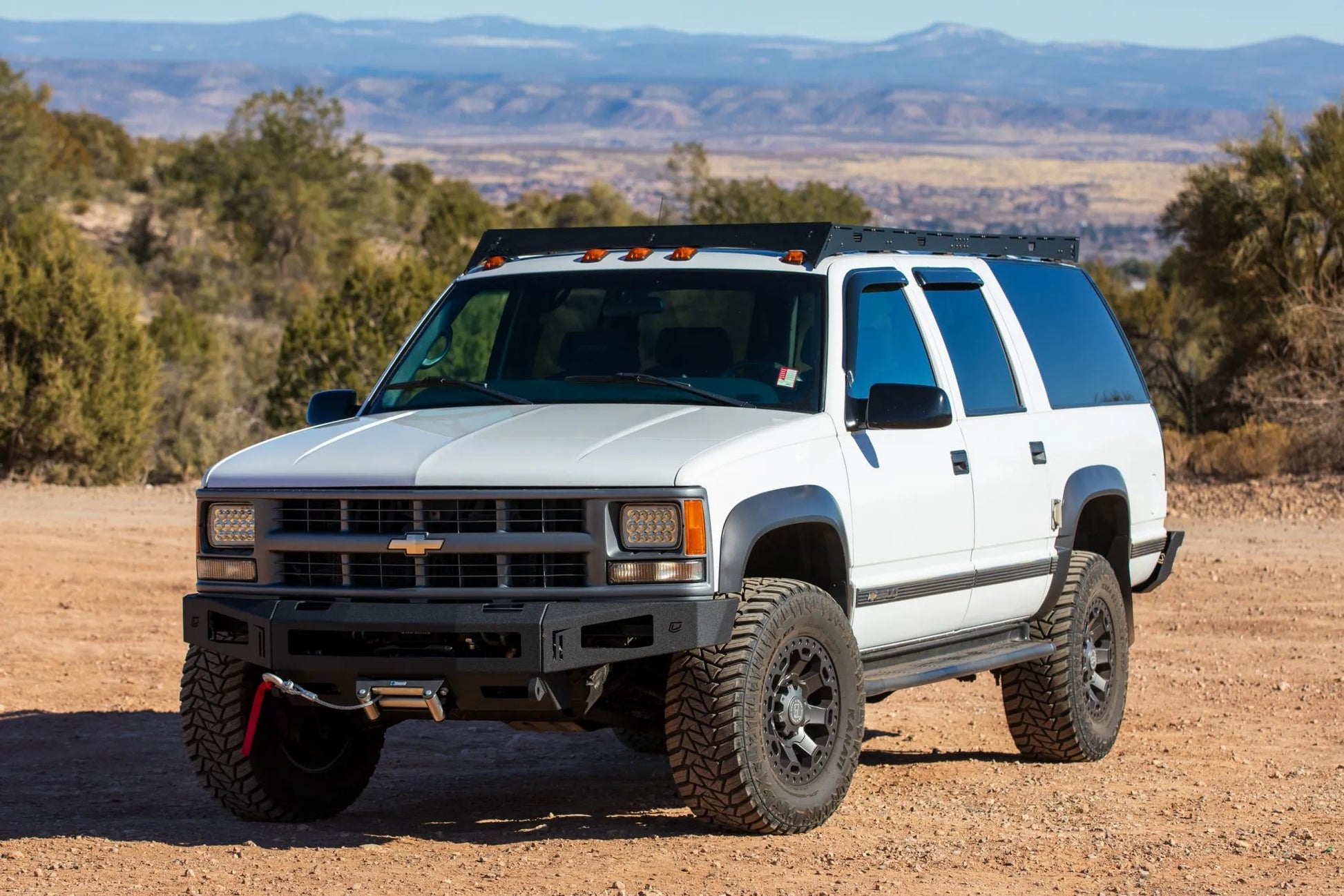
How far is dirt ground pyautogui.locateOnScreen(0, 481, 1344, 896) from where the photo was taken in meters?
5.77

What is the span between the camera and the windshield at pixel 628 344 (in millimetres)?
6801

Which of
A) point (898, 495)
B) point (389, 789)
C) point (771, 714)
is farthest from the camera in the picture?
point (389, 789)

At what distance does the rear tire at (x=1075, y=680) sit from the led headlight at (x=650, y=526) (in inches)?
109

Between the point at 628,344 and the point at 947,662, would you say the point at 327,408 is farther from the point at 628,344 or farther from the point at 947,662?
the point at 947,662

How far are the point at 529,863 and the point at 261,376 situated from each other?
106 feet

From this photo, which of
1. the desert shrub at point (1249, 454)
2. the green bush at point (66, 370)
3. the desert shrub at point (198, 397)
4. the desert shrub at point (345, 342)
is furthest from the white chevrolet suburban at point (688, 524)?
the desert shrub at point (198, 397)

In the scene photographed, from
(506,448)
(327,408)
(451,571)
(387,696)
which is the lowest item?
(387,696)

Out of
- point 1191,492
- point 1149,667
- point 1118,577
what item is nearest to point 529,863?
point 1118,577

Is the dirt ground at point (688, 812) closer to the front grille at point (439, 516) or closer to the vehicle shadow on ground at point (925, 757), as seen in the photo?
the vehicle shadow on ground at point (925, 757)

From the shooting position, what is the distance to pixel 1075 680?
8.07 m

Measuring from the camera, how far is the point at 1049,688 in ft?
26.2

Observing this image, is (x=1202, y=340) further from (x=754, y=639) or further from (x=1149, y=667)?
(x=754, y=639)

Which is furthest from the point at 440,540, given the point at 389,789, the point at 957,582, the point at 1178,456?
the point at 1178,456

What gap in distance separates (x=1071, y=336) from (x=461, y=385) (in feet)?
10.0
